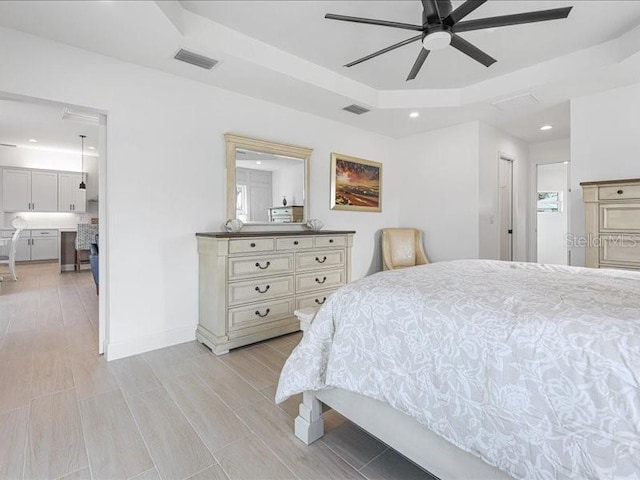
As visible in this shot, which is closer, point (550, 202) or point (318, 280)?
point (318, 280)

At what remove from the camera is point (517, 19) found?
1.89 meters

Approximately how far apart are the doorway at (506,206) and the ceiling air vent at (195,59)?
13.7 feet

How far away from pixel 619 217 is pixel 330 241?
2.62 m

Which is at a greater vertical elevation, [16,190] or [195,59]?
[195,59]

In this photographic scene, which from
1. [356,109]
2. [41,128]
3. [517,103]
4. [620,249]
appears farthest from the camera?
[41,128]

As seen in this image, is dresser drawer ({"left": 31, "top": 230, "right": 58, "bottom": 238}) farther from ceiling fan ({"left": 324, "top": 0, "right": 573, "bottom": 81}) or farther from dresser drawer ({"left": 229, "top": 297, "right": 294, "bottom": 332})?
ceiling fan ({"left": 324, "top": 0, "right": 573, "bottom": 81})

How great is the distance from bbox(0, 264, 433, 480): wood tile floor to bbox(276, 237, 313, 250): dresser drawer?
93 cm

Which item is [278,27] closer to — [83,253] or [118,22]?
[118,22]

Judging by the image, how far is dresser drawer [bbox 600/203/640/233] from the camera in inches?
104

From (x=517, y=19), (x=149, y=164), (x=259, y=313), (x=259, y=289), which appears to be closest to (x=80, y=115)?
(x=149, y=164)

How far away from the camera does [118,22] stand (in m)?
2.15

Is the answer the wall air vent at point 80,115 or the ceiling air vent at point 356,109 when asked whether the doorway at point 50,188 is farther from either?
the ceiling air vent at point 356,109

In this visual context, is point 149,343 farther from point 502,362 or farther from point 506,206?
point 506,206

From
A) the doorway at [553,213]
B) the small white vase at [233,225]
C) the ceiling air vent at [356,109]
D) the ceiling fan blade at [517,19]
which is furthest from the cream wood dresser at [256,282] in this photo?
the doorway at [553,213]
